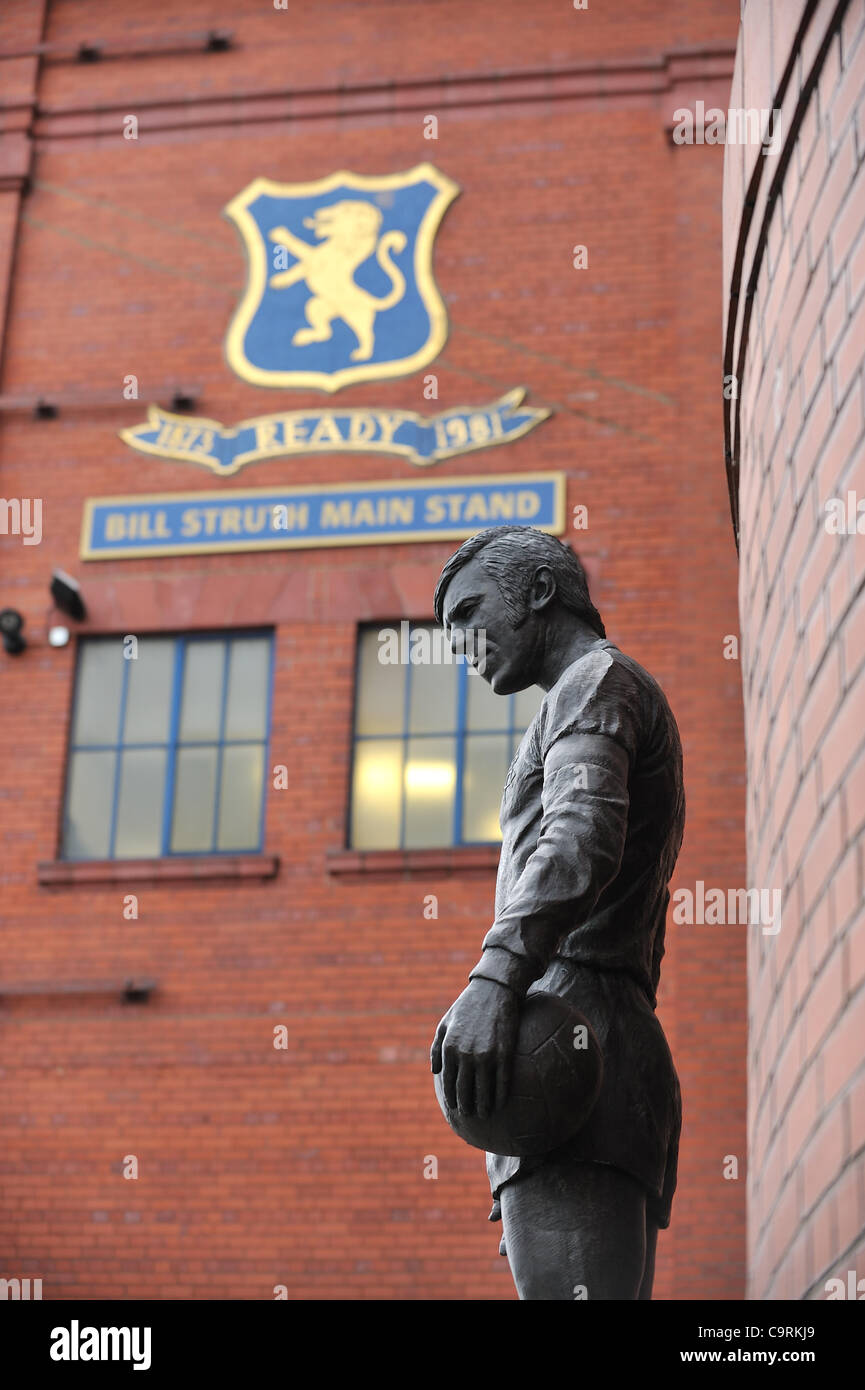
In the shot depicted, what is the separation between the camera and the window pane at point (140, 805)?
14750mm

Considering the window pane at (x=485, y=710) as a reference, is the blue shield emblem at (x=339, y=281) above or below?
above

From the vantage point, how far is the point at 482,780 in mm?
14461

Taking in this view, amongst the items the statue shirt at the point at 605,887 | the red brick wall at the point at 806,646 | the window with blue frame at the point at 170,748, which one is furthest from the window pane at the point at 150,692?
the statue shirt at the point at 605,887

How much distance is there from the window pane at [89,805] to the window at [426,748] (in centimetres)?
173

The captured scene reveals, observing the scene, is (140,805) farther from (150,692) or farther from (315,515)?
(315,515)

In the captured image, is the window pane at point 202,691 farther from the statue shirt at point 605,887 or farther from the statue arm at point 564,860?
the statue arm at point 564,860

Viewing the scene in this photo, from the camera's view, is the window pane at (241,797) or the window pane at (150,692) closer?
the window pane at (241,797)

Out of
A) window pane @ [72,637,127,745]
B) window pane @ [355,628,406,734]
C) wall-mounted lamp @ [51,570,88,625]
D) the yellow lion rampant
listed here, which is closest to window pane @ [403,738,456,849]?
window pane @ [355,628,406,734]

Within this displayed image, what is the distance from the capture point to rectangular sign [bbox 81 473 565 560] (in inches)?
591

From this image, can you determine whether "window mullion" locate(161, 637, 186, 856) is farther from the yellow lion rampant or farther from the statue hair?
the statue hair

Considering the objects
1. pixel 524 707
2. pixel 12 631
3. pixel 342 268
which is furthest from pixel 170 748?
pixel 342 268

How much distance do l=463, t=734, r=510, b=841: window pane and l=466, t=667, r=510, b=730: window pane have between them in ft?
0.32
